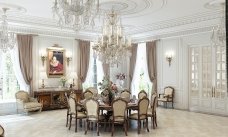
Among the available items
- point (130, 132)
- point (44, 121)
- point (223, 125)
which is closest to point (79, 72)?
point (44, 121)

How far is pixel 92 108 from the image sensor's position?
629cm

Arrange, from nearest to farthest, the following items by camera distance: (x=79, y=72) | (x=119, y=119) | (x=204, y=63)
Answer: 1. (x=119, y=119)
2. (x=204, y=63)
3. (x=79, y=72)

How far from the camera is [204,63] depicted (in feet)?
30.3

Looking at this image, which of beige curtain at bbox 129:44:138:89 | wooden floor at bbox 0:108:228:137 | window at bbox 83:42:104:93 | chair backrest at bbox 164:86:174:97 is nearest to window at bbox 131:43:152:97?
beige curtain at bbox 129:44:138:89

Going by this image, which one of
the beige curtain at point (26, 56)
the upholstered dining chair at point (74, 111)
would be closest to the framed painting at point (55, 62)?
the beige curtain at point (26, 56)

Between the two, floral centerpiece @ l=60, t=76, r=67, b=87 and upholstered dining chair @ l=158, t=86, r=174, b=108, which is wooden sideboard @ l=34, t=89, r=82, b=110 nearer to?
floral centerpiece @ l=60, t=76, r=67, b=87

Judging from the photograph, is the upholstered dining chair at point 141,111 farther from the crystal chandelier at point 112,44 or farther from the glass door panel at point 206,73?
the glass door panel at point 206,73

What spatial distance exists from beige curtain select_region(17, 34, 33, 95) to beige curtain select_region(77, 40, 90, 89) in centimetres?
222

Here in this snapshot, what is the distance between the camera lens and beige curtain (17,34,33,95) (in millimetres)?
9352

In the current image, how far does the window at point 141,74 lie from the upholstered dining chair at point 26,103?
4935mm

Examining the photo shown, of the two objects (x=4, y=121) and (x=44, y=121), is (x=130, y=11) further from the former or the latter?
(x=4, y=121)

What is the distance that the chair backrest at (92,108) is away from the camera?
621 cm

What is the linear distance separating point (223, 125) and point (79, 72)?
631cm

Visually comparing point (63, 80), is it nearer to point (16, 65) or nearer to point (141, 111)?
point (16, 65)
